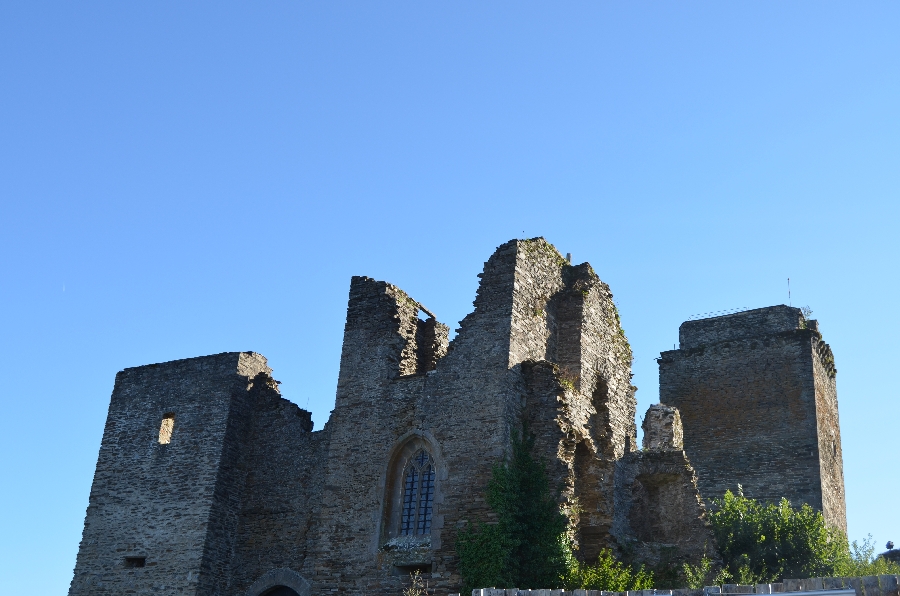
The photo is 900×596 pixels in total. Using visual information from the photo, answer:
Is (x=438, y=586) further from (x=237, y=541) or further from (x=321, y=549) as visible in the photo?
(x=237, y=541)

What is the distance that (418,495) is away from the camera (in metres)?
18.5

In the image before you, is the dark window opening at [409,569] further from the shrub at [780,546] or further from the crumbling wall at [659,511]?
the shrub at [780,546]

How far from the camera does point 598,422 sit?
20141 mm

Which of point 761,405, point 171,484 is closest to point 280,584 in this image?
point 171,484

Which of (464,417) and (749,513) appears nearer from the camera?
(464,417)

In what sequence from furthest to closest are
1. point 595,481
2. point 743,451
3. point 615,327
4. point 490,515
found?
point 743,451 < point 615,327 < point 595,481 < point 490,515

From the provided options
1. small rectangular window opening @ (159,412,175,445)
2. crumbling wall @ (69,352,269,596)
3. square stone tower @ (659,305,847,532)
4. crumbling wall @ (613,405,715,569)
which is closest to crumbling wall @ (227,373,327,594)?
crumbling wall @ (69,352,269,596)

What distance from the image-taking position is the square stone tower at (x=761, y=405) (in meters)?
26.8

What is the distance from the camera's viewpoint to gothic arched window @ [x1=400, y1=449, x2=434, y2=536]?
723 inches

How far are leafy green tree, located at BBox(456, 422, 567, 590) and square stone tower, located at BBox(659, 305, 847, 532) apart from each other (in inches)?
430

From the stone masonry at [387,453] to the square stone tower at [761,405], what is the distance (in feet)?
23.3

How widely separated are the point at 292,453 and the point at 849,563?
1111 cm

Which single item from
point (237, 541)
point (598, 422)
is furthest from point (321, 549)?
point (598, 422)

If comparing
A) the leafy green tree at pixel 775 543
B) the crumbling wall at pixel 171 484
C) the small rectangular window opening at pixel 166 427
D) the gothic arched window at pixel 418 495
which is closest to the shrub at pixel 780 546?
the leafy green tree at pixel 775 543
